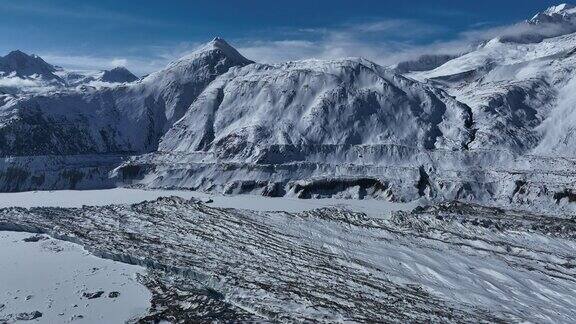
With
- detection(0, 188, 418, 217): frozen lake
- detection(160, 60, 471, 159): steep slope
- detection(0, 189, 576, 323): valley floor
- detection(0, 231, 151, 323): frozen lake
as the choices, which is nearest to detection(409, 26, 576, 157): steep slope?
detection(160, 60, 471, 159): steep slope

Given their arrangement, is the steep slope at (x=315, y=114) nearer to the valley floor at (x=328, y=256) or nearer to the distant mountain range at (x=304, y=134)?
the distant mountain range at (x=304, y=134)

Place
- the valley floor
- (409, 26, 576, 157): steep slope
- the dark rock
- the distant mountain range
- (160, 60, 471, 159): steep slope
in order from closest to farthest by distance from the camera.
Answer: the dark rock
the valley floor
the distant mountain range
(409, 26, 576, 157): steep slope
(160, 60, 471, 159): steep slope

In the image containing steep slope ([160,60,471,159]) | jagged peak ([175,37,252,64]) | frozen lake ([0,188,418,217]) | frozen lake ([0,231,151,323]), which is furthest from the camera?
jagged peak ([175,37,252,64])

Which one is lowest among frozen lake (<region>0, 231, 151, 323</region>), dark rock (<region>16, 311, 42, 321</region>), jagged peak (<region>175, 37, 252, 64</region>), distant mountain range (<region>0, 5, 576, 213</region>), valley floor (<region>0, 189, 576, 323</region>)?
dark rock (<region>16, 311, 42, 321</region>)

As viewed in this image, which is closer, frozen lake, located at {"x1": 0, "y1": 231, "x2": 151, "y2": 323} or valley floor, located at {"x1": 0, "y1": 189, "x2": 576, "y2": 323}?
frozen lake, located at {"x1": 0, "y1": 231, "x2": 151, "y2": 323}

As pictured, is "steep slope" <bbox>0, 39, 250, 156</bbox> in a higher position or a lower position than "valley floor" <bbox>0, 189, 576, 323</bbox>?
higher

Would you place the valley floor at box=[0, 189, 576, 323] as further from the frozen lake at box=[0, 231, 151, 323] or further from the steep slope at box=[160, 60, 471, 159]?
the steep slope at box=[160, 60, 471, 159]

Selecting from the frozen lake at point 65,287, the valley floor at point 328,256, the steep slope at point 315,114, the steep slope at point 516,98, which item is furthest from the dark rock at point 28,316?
the steep slope at point 516,98
